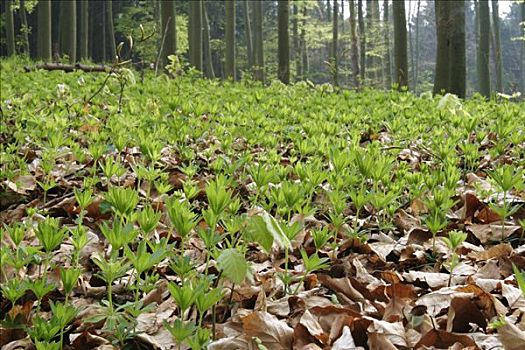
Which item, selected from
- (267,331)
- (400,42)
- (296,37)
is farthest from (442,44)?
(296,37)

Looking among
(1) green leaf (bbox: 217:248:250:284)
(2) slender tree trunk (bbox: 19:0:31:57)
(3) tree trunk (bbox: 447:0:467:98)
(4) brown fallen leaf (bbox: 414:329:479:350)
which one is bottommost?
(4) brown fallen leaf (bbox: 414:329:479:350)

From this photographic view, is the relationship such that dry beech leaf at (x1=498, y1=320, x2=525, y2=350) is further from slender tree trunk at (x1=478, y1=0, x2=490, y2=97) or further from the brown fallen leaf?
slender tree trunk at (x1=478, y1=0, x2=490, y2=97)

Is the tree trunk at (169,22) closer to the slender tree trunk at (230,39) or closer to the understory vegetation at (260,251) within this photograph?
the slender tree trunk at (230,39)

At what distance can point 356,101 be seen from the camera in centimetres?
656

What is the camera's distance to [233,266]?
1459 millimetres

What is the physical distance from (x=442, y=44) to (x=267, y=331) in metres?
7.68

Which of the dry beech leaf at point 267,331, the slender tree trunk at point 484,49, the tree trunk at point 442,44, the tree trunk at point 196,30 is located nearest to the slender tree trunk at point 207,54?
the tree trunk at point 196,30

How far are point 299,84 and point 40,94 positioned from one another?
4.30 meters

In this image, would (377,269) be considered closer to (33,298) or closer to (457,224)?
(457,224)

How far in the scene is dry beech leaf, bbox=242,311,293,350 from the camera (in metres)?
1.55

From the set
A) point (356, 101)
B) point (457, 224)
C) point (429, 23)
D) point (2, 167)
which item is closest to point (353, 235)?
point (457, 224)

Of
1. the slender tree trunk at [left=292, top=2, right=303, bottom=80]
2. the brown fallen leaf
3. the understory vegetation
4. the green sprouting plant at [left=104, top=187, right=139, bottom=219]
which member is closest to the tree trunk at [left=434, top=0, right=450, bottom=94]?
the understory vegetation

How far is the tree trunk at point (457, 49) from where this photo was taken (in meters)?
8.02

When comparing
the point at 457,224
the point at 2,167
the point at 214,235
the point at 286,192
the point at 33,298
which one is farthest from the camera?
the point at 2,167
